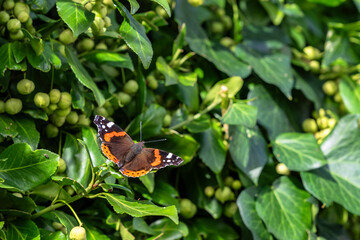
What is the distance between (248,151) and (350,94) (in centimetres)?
57

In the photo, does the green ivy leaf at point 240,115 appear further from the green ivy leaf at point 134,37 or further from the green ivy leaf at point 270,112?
the green ivy leaf at point 134,37

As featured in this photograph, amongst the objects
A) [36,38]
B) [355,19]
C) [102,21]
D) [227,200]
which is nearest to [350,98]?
[355,19]

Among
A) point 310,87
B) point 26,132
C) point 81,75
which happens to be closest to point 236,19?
point 310,87

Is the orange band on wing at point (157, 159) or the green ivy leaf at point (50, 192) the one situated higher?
the orange band on wing at point (157, 159)

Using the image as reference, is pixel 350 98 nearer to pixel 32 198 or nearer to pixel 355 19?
pixel 355 19

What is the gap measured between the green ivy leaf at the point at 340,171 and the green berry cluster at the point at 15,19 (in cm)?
87

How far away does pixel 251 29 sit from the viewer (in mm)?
1783

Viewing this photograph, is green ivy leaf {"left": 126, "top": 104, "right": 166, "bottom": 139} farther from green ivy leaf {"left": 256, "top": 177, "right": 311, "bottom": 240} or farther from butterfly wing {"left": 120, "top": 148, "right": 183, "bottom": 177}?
green ivy leaf {"left": 256, "top": 177, "right": 311, "bottom": 240}

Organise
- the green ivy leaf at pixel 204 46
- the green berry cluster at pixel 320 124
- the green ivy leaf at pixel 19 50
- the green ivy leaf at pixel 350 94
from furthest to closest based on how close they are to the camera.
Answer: the green ivy leaf at pixel 350 94 → the green berry cluster at pixel 320 124 → the green ivy leaf at pixel 204 46 → the green ivy leaf at pixel 19 50

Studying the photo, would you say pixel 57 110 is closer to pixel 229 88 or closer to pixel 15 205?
pixel 15 205

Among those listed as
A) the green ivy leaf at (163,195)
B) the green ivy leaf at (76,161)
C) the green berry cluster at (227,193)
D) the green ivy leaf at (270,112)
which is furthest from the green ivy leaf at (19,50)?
the green ivy leaf at (270,112)

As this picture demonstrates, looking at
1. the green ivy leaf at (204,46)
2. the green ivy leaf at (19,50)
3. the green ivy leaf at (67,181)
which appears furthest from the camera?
the green ivy leaf at (204,46)

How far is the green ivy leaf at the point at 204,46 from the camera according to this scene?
1.53m

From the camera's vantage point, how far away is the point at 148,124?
1.27 meters
